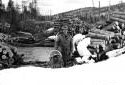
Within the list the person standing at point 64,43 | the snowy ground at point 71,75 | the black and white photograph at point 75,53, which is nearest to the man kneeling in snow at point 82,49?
the black and white photograph at point 75,53

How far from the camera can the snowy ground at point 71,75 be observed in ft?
5.16

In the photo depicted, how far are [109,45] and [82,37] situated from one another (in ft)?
4.93

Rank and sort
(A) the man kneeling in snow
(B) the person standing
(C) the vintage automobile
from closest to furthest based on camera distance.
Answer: (B) the person standing < (A) the man kneeling in snow < (C) the vintage automobile

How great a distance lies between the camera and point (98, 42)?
38.2 feet

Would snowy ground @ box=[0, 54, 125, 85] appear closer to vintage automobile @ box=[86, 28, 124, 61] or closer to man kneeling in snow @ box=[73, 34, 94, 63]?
man kneeling in snow @ box=[73, 34, 94, 63]

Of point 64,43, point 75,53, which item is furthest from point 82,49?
point 64,43

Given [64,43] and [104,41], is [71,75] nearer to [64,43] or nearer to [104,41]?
[64,43]

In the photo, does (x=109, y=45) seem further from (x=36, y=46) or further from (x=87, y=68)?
(x=36, y=46)

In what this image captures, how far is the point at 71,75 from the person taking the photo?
171cm

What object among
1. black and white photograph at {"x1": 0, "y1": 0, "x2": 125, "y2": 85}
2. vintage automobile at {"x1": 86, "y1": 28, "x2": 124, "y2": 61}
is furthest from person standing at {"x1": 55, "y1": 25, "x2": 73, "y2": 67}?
vintage automobile at {"x1": 86, "y1": 28, "x2": 124, "y2": 61}

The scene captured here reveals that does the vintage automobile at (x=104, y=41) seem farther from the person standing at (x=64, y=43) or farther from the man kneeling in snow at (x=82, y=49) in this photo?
the person standing at (x=64, y=43)

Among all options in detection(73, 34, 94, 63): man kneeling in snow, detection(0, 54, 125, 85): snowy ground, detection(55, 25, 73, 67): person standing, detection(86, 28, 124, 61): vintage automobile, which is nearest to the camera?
detection(0, 54, 125, 85): snowy ground

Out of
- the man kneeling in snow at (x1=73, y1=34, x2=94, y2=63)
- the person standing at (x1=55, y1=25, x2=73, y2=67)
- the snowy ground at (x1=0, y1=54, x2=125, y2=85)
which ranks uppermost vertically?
the snowy ground at (x1=0, y1=54, x2=125, y2=85)

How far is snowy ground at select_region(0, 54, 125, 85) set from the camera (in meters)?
1.57
